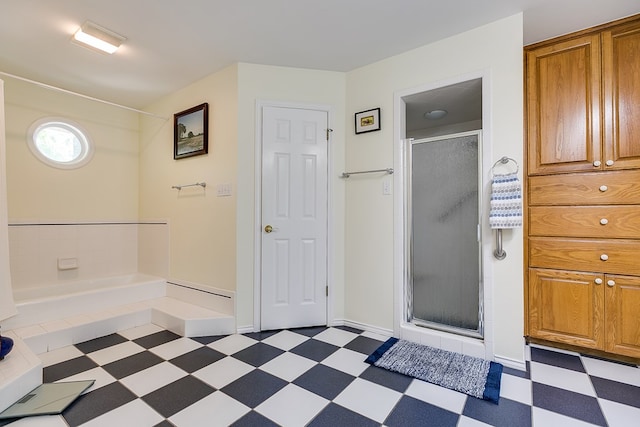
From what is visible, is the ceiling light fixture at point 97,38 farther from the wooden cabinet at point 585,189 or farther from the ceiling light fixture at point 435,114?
the wooden cabinet at point 585,189

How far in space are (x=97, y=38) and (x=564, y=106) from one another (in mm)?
3313

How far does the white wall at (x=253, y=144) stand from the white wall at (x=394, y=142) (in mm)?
86

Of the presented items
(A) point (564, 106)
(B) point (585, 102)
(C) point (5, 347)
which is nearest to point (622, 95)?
(B) point (585, 102)

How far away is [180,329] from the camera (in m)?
2.50

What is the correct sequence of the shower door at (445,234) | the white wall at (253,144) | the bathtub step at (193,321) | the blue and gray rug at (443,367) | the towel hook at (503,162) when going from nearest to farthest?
1. the blue and gray rug at (443,367)
2. the towel hook at (503,162)
3. the shower door at (445,234)
4. the bathtub step at (193,321)
5. the white wall at (253,144)

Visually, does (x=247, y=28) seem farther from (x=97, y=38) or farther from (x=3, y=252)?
(x=3, y=252)

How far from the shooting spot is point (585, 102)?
2.05 meters

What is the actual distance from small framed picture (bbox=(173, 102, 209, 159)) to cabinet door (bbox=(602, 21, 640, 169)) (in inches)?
121

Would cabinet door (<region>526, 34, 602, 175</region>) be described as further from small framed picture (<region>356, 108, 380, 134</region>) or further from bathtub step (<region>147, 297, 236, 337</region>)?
bathtub step (<region>147, 297, 236, 337</region>)

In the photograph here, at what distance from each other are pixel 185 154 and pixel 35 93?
1.54m

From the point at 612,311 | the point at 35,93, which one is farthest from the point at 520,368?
the point at 35,93

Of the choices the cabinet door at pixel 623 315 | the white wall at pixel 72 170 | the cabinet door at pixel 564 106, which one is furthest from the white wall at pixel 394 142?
the white wall at pixel 72 170

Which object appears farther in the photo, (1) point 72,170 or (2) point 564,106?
(1) point 72,170

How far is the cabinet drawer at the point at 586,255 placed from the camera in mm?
1938
